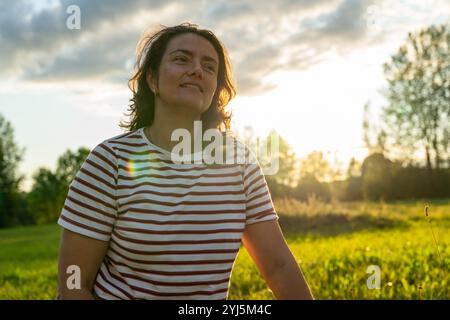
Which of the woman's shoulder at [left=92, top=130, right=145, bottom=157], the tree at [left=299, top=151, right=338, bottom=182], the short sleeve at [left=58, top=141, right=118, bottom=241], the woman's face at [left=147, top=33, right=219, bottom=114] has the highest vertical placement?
the tree at [left=299, top=151, right=338, bottom=182]

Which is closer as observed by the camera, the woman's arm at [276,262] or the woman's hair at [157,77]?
the woman's arm at [276,262]

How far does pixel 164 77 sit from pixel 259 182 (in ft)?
2.30

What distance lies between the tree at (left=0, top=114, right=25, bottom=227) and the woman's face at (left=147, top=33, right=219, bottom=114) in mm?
45572

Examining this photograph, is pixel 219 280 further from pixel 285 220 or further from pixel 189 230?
pixel 285 220

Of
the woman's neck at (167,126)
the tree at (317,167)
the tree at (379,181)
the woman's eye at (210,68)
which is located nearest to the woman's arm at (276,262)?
the woman's neck at (167,126)

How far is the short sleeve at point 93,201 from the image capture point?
2133mm

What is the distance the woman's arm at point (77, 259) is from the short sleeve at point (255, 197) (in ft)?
2.31

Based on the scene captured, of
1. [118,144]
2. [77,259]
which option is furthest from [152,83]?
[77,259]

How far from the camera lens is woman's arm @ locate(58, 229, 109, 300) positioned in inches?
83.4

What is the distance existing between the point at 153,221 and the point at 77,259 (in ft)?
1.20

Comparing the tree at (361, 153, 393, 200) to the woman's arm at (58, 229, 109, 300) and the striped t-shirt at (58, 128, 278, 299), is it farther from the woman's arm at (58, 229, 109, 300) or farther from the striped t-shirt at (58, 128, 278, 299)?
the woman's arm at (58, 229, 109, 300)

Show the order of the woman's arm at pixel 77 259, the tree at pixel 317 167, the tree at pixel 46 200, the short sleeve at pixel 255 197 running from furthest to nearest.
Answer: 1. the tree at pixel 46 200
2. the tree at pixel 317 167
3. the short sleeve at pixel 255 197
4. the woman's arm at pixel 77 259

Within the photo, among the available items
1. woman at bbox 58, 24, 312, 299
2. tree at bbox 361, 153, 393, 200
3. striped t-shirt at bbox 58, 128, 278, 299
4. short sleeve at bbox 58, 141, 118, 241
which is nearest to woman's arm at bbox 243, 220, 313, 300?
woman at bbox 58, 24, 312, 299

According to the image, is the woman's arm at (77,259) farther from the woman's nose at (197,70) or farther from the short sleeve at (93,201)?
the woman's nose at (197,70)
